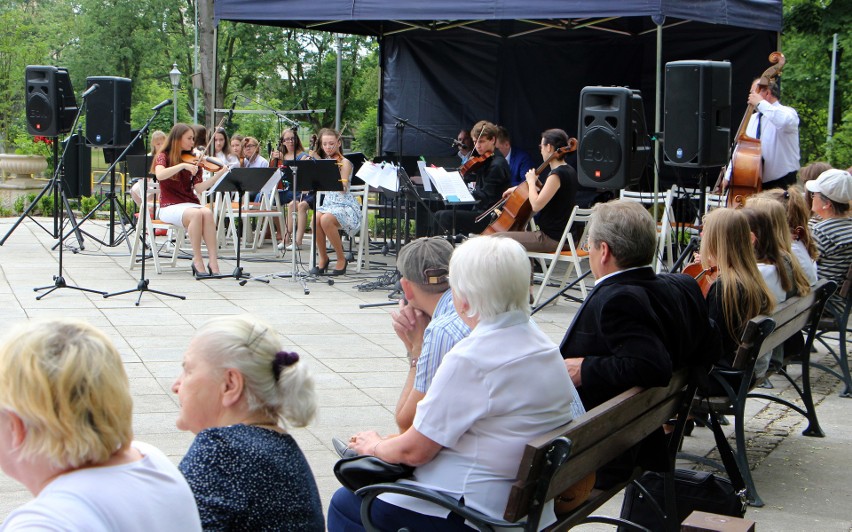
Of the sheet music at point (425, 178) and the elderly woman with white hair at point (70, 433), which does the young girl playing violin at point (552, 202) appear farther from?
the elderly woman with white hair at point (70, 433)

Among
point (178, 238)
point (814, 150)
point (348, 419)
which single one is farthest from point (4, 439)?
point (814, 150)

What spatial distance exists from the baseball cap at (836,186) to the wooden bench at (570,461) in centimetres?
342

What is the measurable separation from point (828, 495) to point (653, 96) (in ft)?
28.5

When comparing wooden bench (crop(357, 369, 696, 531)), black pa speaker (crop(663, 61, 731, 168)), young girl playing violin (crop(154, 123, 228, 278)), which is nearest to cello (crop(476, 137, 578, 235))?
black pa speaker (crop(663, 61, 731, 168))

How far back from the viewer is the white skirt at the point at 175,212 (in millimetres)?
9828

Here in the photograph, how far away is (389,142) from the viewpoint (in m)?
13.7

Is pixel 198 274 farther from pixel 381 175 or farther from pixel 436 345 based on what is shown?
pixel 436 345

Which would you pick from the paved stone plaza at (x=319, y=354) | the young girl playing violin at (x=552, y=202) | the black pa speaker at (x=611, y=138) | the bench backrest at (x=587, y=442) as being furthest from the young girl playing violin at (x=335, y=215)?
the bench backrest at (x=587, y=442)

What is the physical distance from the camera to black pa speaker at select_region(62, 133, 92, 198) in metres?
11.8

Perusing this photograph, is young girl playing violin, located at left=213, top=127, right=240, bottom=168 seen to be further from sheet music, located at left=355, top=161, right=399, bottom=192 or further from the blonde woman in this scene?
the blonde woman

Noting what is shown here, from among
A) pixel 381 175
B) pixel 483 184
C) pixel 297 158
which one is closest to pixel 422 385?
pixel 381 175

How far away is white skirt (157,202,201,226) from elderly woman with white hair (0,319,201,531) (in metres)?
8.21

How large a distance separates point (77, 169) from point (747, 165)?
7.41 meters

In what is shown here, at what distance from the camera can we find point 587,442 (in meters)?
2.86
